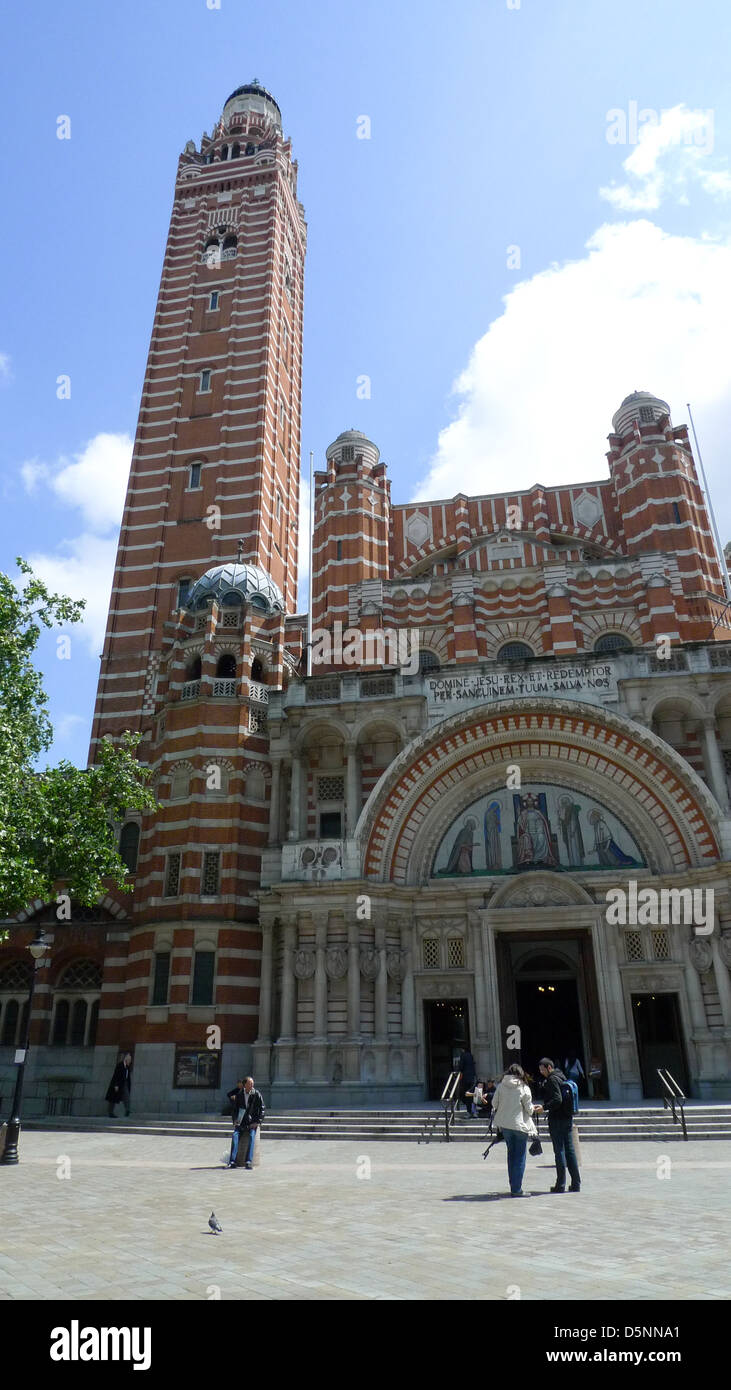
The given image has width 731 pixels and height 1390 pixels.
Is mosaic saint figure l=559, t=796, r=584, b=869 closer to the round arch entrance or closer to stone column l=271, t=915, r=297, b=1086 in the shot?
the round arch entrance

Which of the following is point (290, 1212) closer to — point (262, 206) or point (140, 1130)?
point (140, 1130)

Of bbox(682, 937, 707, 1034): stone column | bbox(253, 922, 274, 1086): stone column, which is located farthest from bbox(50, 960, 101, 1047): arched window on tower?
bbox(682, 937, 707, 1034): stone column

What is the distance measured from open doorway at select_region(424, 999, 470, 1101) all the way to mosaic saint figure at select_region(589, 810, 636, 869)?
5941 mm

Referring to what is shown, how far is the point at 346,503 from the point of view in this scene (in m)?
37.8

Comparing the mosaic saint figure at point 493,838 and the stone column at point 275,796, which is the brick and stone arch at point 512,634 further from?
the stone column at point 275,796

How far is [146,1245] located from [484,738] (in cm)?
1999

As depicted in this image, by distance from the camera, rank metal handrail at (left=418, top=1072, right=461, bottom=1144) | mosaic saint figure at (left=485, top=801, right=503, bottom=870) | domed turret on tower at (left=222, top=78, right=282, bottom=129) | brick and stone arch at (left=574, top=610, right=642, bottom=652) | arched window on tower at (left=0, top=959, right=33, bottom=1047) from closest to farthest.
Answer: metal handrail at (left=418, top=1072, right=461, bottom=1144)
mosaic saint figure at (left=485, top=801, right=503, bottom=870)
arched window on tower at (left=0, top=959, right=33, bottom=1047)
brick and stone arch at (left=574, top=610, right=642, bottom=652)
domed turret on tower at (left=222, top=78, right=282, bottom=129)

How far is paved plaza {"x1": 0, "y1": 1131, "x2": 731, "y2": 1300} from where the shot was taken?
22.8 ft

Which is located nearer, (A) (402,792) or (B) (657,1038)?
(B) (657,1038)

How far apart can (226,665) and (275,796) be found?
5482 mm

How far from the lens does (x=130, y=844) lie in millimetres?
32219

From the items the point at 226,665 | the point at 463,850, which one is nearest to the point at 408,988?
the point at 463,850

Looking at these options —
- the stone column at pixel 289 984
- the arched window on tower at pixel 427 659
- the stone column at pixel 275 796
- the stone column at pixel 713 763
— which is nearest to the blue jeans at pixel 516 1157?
the stone column at pixel 289 984

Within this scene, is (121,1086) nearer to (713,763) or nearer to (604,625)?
(713,763)
